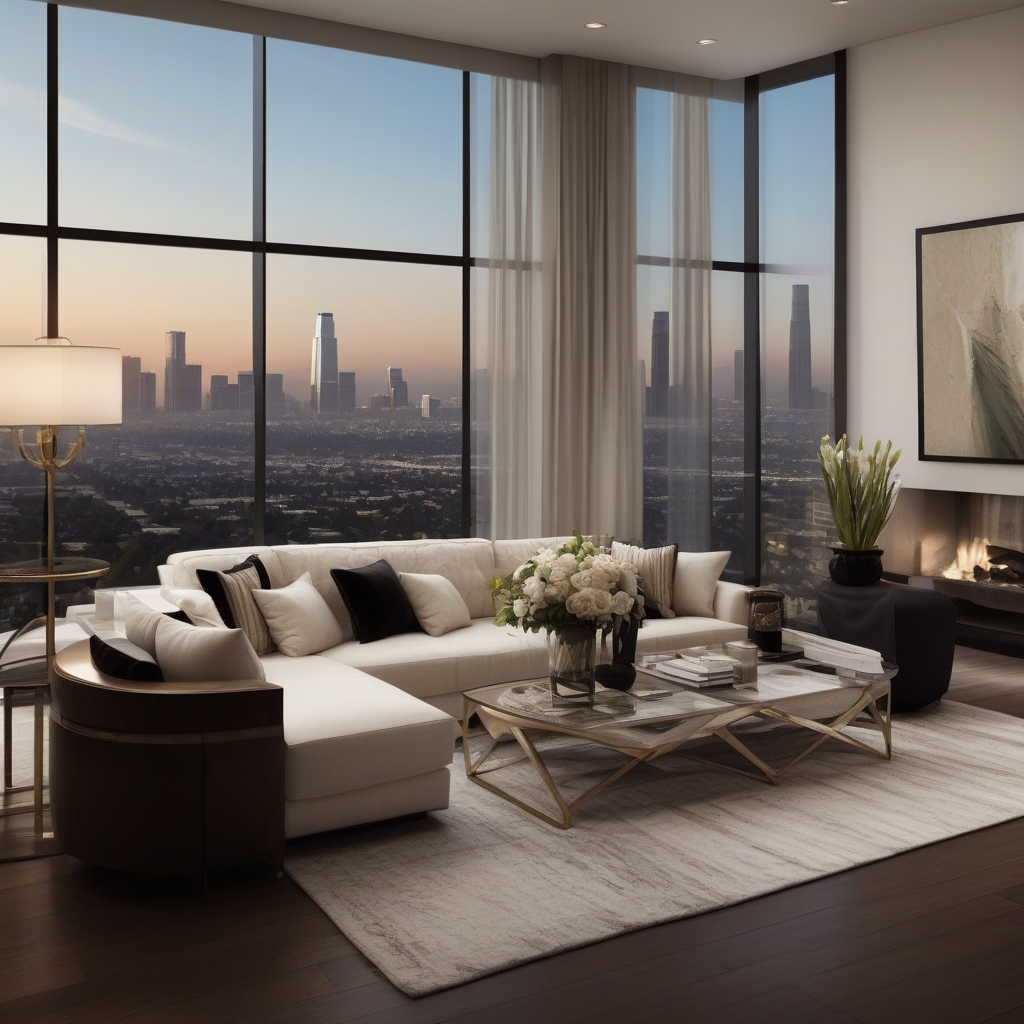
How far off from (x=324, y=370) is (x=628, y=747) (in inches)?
131

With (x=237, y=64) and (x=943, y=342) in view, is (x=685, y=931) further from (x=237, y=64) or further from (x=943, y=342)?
(x=237, y=64)

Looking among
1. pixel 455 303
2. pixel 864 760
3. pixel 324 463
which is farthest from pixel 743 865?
pixel 455 303

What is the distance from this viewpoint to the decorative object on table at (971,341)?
606cm

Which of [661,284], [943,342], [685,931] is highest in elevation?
[661,284]

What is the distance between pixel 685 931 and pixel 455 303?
14.3 feet

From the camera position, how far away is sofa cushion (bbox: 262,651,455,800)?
3449mm

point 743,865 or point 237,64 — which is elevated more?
point 237,64

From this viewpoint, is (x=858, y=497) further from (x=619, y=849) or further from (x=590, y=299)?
(x=619, y=849)

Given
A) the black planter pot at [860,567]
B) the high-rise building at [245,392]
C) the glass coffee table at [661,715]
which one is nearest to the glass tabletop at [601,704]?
the glass coffee table at [661,715]

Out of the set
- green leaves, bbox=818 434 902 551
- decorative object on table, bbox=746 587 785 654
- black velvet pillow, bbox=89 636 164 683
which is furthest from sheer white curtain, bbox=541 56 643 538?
black velvet pillow, bbox=89 636 164 683

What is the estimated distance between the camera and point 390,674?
14.9 ft

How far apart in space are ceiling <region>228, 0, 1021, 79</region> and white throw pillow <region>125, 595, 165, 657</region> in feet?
11.7

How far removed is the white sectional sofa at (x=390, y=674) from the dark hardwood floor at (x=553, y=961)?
0.39 m

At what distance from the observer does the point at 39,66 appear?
5.34m
